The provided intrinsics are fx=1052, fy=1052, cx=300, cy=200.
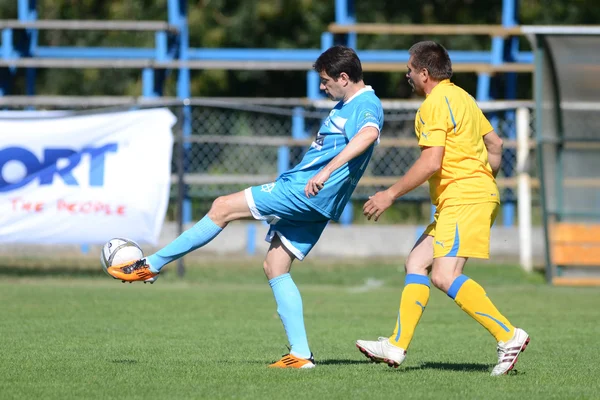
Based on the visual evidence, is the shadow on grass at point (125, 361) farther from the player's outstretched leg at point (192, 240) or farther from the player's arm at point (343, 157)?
the player's arm at point (343, 157)

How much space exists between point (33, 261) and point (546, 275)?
23.4 ft

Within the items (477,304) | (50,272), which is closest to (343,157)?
(477,304)

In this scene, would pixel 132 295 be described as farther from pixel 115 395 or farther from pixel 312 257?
pixel 115 395

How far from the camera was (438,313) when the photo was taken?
10.4 meters

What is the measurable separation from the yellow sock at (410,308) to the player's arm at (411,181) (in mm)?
645

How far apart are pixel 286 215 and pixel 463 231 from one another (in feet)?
3.58

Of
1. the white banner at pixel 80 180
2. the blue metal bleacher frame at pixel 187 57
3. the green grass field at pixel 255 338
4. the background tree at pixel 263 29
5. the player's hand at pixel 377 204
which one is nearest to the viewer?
the green grass field at pixel 255 338

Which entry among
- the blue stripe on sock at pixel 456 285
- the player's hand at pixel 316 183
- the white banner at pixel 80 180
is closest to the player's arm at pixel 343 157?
the player's hand at pixel 316 183

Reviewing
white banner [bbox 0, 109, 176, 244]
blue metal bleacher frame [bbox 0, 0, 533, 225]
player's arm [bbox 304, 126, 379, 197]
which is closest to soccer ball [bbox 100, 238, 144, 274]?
player's arm [bbox 304, 126, 379, 197]

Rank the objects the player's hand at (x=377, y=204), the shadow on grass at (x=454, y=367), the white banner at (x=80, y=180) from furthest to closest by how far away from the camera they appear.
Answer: the white banner at (x=80, y=180)
the shadow on grass at (x=454, y=367)
the player's hand at (x=377, y=204)

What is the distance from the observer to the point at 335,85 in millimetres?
6566

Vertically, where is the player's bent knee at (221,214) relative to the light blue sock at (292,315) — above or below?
above

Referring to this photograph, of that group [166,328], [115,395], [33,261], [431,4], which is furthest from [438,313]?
[431,4]

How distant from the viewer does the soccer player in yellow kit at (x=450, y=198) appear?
6246 millimetres
